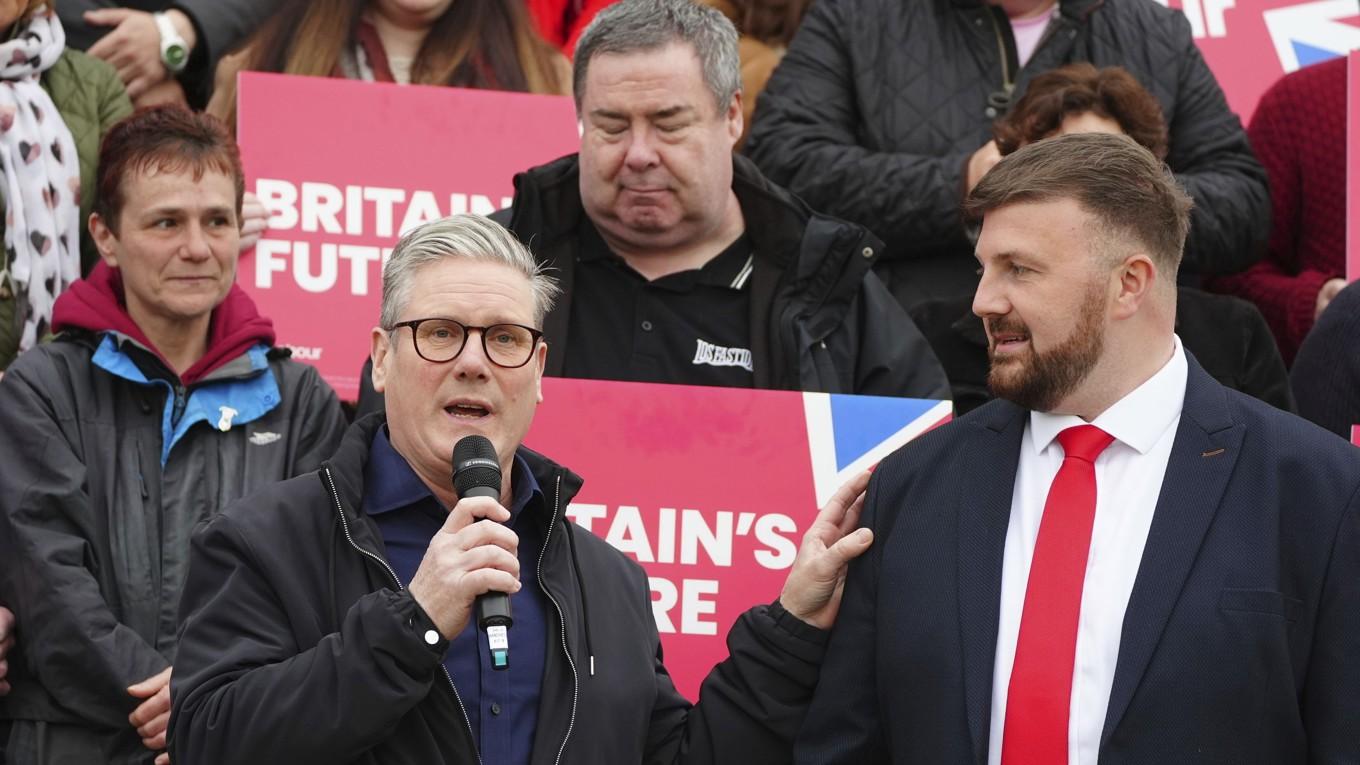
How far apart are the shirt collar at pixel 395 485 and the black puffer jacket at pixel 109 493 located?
3.63ft

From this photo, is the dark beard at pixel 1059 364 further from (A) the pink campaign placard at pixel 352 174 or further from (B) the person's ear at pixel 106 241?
(A) the pink campaign placard at pixel 352 174

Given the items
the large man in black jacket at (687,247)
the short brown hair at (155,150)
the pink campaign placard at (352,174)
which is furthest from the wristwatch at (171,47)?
the large man in black jacket at (687,247)

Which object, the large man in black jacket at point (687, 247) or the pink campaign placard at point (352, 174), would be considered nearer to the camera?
the large man in black jacket at point (687, 247)

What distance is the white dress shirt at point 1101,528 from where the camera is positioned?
148 inches

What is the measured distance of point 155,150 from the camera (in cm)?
554

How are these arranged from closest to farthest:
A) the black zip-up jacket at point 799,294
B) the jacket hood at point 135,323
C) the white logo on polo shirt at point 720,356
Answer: the jacket hood at point 135,323, the black zip-up jacket at point 799,294, the white logo on polo shirt at point 720,356

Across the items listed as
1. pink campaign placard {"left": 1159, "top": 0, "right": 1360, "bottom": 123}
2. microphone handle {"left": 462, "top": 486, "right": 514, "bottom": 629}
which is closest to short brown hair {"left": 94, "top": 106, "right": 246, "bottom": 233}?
microphone handle {"left": 462, "top": 486, "right": 514, "bottom": 629}

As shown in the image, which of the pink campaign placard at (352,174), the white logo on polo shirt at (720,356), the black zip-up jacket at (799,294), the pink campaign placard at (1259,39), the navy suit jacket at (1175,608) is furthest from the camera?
the pink campaign placard at (1259,39)

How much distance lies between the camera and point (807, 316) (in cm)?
569

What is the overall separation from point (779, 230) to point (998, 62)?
4.85 ft

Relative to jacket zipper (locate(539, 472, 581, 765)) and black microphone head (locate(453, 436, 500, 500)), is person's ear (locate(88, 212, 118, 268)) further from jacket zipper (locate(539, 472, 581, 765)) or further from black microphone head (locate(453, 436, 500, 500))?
black microphone head (locate(453, 436, 500, 500))

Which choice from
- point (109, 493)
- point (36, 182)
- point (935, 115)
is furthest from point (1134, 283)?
point (36, 182)

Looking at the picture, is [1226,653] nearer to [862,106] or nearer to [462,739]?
[462,739]

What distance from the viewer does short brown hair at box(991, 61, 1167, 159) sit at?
5.94 meters
